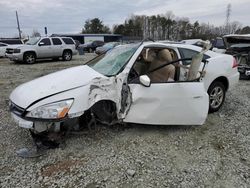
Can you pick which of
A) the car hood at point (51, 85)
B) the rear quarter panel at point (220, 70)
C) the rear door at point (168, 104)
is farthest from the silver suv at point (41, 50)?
the rear door at point (168, 104)

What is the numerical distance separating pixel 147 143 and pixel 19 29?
186 ft

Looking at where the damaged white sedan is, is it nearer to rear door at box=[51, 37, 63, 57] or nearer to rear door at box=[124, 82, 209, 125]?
rear door at box=[124, 82, 209, 125]

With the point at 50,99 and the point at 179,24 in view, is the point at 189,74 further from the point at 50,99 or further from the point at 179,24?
the point at 179,24

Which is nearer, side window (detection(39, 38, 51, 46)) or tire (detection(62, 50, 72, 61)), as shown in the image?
side window (detection(39, 38, 51, 46))

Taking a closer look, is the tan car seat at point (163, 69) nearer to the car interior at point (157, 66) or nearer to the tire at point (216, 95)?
the car interior at point (157, 66)

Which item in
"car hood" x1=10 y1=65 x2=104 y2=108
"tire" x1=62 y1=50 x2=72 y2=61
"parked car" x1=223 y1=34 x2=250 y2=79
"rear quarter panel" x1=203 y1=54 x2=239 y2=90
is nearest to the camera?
"car hood" x1=10 y1=65 x2=104 y2=108

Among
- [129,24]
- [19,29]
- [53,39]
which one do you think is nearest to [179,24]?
[129,24]

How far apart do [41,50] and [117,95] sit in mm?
13485

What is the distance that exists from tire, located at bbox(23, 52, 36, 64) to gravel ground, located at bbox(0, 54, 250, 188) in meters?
11.7

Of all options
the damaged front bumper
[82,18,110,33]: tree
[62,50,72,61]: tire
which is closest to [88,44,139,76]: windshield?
the damaged front bumper

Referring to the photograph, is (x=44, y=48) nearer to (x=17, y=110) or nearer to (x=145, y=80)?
(x=17, y=110)

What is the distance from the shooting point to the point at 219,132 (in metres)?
4.14

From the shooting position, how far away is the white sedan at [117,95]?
10.7 feet

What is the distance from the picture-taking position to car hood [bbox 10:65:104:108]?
11.0 feet
